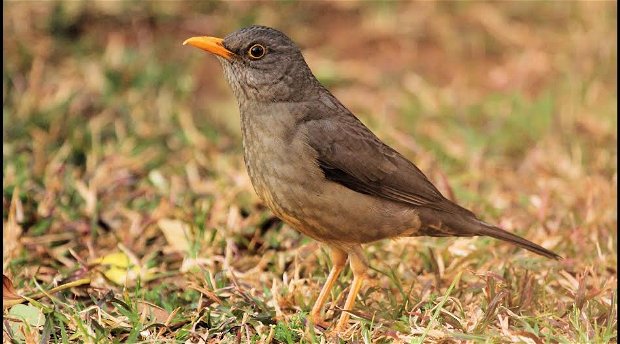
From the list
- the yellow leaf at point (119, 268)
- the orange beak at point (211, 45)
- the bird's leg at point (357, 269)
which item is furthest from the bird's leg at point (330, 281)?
the orange beak at point (211, 45)

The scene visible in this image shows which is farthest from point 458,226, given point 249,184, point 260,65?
point 249,184

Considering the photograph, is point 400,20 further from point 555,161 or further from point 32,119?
point 32,119

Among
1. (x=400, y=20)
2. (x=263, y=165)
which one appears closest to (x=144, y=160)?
(x=263, y=165)

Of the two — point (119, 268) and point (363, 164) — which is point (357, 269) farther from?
point (119, 268)

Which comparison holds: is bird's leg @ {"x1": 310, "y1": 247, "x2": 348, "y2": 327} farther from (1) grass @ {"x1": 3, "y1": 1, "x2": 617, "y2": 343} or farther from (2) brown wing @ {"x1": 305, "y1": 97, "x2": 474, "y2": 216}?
(2) brown wing @ {"x1": 305, "y1": 97, "x2": 474, "y2": 216}

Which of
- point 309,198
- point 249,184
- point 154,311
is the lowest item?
point 154,311

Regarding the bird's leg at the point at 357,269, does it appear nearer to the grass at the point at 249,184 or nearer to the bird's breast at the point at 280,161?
the grass at the point at 249,184
